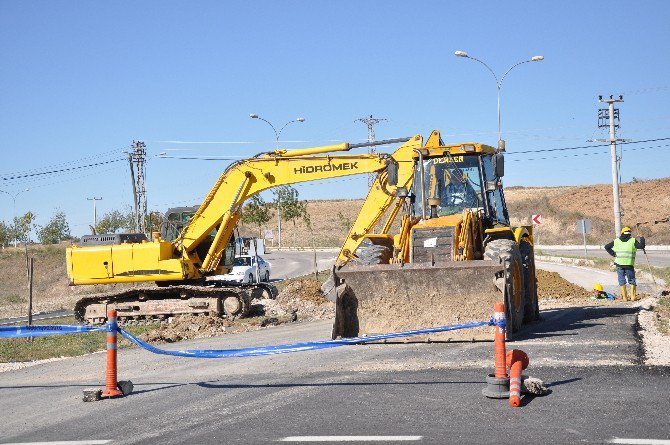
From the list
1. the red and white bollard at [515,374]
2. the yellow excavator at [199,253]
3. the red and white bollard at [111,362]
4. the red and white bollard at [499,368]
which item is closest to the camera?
the red and white bollard at [515,374]

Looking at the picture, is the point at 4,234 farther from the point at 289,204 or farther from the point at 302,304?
the point at 302,304

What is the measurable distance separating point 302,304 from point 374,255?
10.1 metres

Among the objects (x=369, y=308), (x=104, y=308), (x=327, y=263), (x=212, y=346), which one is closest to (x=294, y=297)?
(x=104, y=308)

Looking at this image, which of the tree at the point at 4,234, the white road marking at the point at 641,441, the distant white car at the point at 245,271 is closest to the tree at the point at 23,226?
the tree at the point at 4,234

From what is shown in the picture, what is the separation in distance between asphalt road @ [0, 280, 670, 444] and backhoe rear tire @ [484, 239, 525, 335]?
1.35 feet

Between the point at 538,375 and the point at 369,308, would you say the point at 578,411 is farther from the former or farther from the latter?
the point at 369,308

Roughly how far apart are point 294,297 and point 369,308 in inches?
476

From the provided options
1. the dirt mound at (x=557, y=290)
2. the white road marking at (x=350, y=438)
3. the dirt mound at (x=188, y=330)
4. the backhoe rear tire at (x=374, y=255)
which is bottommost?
the dirt mound at (x=188, y=330)

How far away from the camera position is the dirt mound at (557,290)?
24.9 m

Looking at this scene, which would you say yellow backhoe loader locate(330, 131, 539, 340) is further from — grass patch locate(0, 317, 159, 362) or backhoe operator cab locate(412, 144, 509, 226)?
grass patch locate(0, 317, 159, 362)

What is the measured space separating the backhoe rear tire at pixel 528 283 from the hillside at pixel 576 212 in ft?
229

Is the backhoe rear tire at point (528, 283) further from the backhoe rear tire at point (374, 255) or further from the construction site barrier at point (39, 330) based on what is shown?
the construction site barrier at point (39, 330)

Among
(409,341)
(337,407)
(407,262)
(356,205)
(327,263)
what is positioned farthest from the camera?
(356,205)

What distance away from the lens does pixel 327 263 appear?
6253 centimetres
